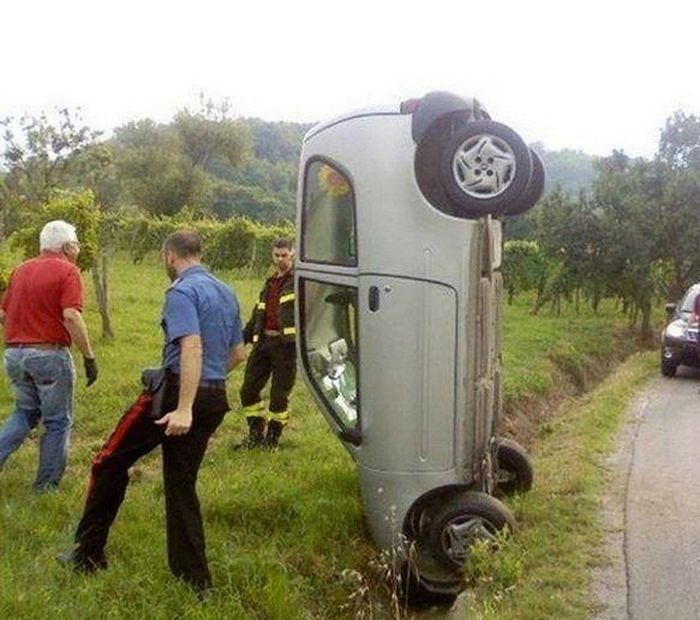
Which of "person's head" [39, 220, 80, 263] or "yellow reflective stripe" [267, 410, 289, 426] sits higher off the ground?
"person's head" [39, 220, 80, 263]

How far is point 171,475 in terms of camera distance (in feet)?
14.4

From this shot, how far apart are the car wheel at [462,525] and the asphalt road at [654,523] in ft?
2.25

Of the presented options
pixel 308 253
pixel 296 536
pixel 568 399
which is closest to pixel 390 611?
pixel 296 536

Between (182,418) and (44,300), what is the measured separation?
185cm

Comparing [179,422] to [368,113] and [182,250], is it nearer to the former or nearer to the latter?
[182,250]

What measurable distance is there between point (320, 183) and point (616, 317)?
67.5 feet

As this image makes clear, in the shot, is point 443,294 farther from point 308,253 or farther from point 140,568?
point 140,568

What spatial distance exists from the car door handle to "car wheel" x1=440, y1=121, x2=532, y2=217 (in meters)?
0.64

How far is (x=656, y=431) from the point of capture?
9773 millimetres

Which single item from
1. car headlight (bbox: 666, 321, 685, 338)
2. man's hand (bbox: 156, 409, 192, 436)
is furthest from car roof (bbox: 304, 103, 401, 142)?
car headlight (bbox: 666, 321, 685, 338)

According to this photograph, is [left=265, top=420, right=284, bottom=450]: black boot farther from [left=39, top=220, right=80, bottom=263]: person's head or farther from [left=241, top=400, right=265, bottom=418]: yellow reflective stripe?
[left=39, top=220, right=80, bottom=263]: person's head

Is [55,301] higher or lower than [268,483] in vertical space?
higher

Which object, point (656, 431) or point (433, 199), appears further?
point (656, 431)

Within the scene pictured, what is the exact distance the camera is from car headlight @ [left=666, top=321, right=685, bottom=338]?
1469 cm
